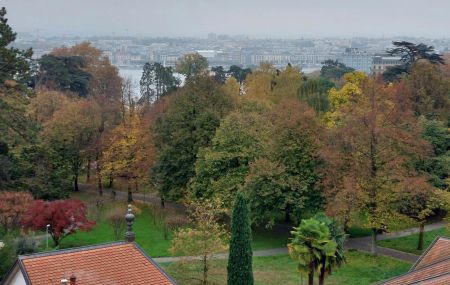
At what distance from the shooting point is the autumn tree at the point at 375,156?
33000 mm

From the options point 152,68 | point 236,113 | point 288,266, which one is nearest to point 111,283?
point 288,266

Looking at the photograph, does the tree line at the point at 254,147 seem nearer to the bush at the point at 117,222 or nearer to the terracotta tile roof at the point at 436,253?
the bush at the point at 117,222

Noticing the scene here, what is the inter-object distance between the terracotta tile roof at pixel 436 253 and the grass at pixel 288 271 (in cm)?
789

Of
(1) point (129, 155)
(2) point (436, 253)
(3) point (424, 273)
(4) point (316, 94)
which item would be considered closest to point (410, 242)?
(2) point (436, 253)

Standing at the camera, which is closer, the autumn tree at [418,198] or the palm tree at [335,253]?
the palm tree at [335,253]

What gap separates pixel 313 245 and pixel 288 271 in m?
9.75

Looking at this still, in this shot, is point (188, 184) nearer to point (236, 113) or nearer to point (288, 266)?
point (236, 113)

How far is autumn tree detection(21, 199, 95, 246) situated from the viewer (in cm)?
3256

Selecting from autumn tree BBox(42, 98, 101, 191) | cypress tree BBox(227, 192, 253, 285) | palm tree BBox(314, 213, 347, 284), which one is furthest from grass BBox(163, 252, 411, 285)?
autumn tree BBox(42, 98, 101, 191)

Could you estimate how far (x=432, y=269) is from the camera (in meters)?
20.4

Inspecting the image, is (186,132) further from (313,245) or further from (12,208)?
(313,245)

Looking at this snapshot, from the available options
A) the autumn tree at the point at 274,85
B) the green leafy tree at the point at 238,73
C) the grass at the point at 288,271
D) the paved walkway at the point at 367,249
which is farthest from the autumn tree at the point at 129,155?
the green leafy tree at the point at 238,73

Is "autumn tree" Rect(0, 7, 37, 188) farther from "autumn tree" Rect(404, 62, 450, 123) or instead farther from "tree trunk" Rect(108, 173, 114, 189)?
"autumn tree" Rect(404, 62, 450, 123)

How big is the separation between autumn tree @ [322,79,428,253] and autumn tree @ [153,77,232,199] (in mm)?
10445
